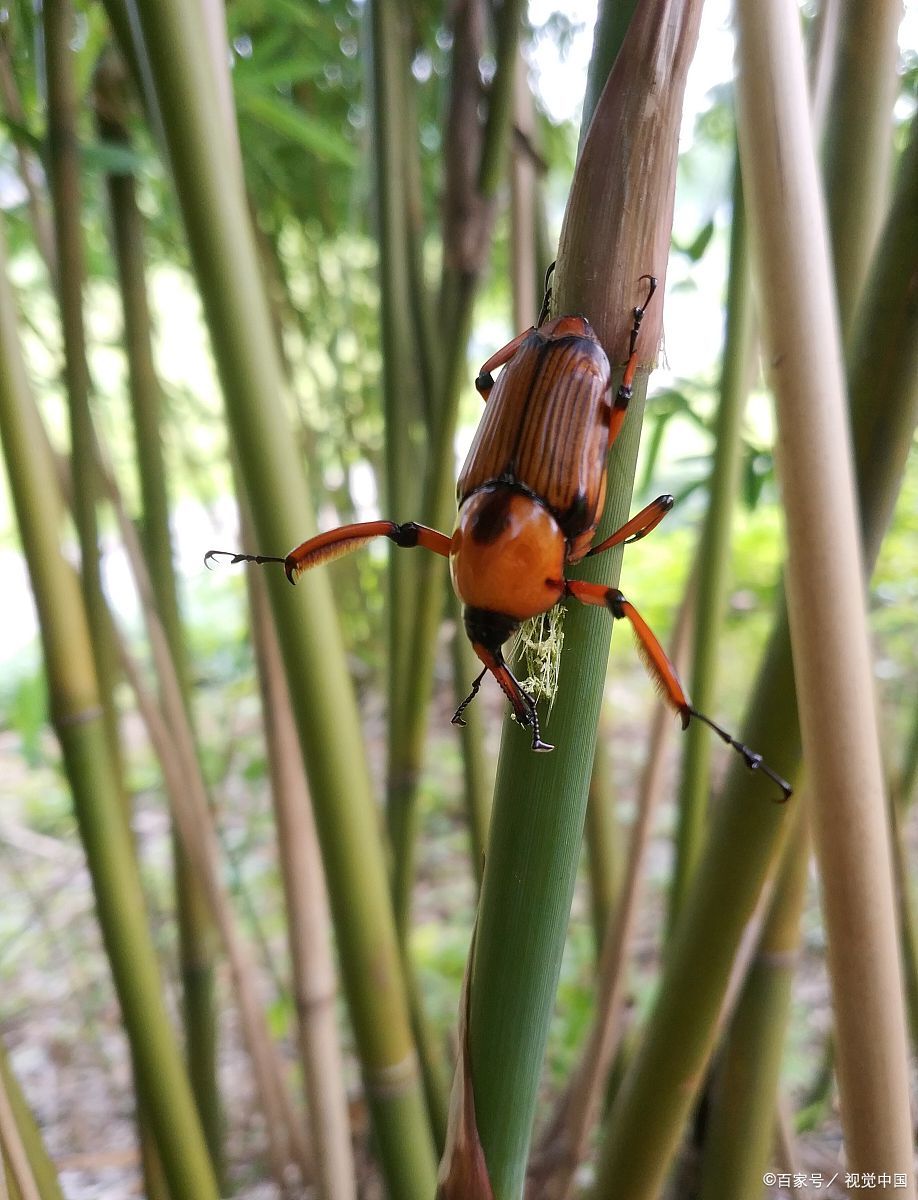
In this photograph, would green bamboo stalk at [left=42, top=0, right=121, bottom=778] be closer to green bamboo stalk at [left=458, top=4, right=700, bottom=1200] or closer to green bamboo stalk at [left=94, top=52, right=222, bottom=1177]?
green bamboo stalk at [left=94, top=52, right=222, bottom=1177]

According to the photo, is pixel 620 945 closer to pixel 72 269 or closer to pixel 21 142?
pixel 72 269

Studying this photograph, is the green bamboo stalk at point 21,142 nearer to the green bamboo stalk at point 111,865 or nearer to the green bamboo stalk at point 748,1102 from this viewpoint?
the green bamboo stalk at point 111,865

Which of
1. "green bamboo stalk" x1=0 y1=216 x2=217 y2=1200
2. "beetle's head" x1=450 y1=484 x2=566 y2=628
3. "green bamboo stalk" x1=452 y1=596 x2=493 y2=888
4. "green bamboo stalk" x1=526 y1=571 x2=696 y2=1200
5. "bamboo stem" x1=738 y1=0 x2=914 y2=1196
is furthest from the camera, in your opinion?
"green bamboo stalk" x1=452 y1=596 x2=493 y2=888

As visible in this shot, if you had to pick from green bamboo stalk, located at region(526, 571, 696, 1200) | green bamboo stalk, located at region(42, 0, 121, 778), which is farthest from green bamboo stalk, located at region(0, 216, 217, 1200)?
green bamboo stalk, located at region(526, 571, 696, 1200)

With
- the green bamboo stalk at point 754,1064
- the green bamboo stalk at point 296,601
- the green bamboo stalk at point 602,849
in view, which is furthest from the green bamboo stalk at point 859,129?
the green bamboo stalk at point 602,849

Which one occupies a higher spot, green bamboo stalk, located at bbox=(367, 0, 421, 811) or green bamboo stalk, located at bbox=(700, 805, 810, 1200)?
green bamboo stalk, located at bbox=(367, 0, 421, 811)

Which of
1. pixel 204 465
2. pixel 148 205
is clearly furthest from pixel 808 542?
pixel 204 465

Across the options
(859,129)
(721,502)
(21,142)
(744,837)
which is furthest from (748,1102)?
(21,142)
